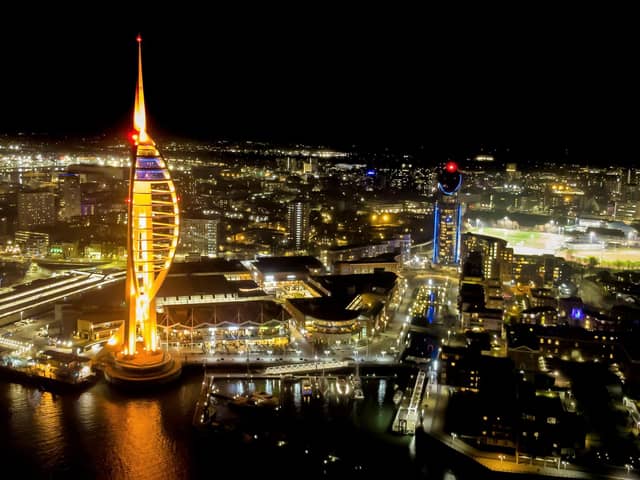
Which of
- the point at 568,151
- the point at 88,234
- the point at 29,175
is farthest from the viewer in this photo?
the point at 29,175

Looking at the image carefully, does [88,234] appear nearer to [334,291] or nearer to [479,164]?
[334,291]

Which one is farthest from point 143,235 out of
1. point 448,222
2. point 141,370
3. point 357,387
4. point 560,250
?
point 560,250

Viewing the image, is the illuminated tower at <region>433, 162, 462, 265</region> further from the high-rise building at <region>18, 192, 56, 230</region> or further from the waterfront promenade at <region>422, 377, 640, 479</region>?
the high-rise building at <region>18, 192, 56, 230</region>

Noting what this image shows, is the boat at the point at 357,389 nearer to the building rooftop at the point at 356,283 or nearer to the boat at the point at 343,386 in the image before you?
the boat at the point at 343,386

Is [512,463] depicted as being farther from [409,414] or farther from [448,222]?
[448,222]

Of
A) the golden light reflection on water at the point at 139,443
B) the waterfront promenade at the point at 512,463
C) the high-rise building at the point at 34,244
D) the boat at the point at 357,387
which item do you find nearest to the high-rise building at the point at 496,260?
the boat at the point at 357,387

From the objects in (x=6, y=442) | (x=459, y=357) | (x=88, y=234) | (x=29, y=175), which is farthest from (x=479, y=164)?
(x=6, y=442)
